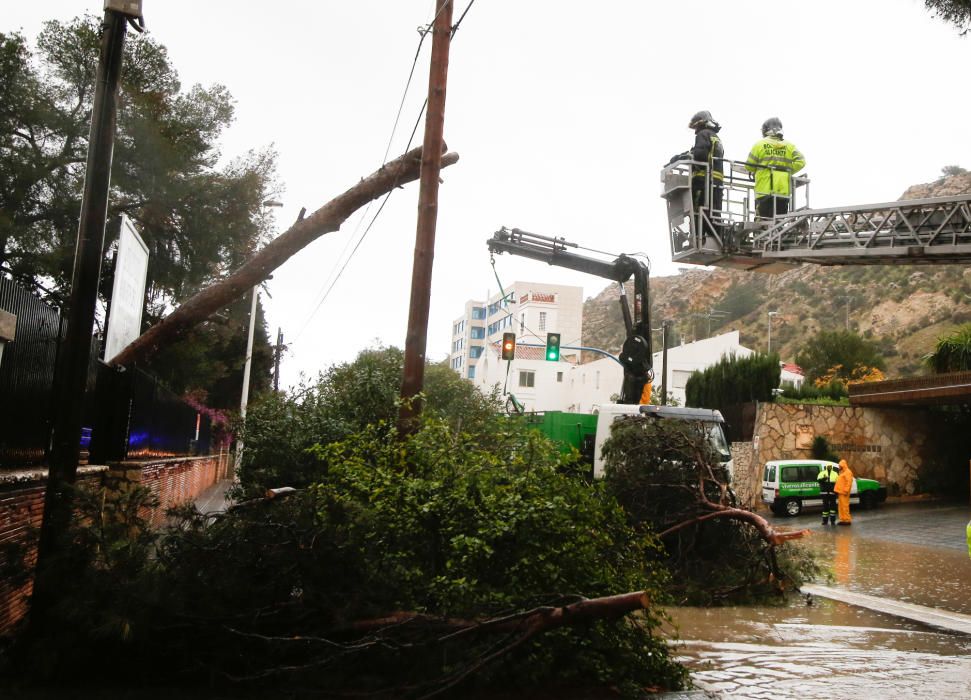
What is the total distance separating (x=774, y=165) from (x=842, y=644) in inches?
355

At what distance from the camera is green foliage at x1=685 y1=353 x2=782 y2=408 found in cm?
3266

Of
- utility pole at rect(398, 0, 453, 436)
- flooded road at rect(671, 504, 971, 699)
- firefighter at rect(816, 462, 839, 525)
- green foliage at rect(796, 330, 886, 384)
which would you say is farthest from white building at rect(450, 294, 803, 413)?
utility pole at rect(398, 0, 453, 436)

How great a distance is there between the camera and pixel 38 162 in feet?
75.8

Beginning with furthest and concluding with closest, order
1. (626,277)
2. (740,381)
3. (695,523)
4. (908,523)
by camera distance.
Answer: (740,381) → (908,523) → (626,277) → (695,523)

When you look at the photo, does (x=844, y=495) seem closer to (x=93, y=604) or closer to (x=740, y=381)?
(x=740, y=381)

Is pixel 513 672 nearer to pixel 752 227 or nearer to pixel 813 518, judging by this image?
pixel 752 227

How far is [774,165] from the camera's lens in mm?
15180

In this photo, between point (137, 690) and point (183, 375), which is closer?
point (137, 690)

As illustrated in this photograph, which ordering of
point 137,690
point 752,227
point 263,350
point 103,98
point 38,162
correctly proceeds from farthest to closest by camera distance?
point 263,350 < point 38,162 < point 752,227 < point 103,98 < point 137,690

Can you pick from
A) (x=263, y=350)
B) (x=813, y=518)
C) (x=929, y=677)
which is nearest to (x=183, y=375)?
(x=263, y=350)

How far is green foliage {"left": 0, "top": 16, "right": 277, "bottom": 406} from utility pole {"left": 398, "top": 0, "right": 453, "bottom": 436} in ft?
48.6

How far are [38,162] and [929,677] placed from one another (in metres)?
23.7

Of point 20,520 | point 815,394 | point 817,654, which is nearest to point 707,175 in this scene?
point 817,654

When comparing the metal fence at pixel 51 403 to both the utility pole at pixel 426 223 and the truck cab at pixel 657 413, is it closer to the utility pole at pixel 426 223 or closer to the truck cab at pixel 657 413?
the utility pole at pixel 426 223
